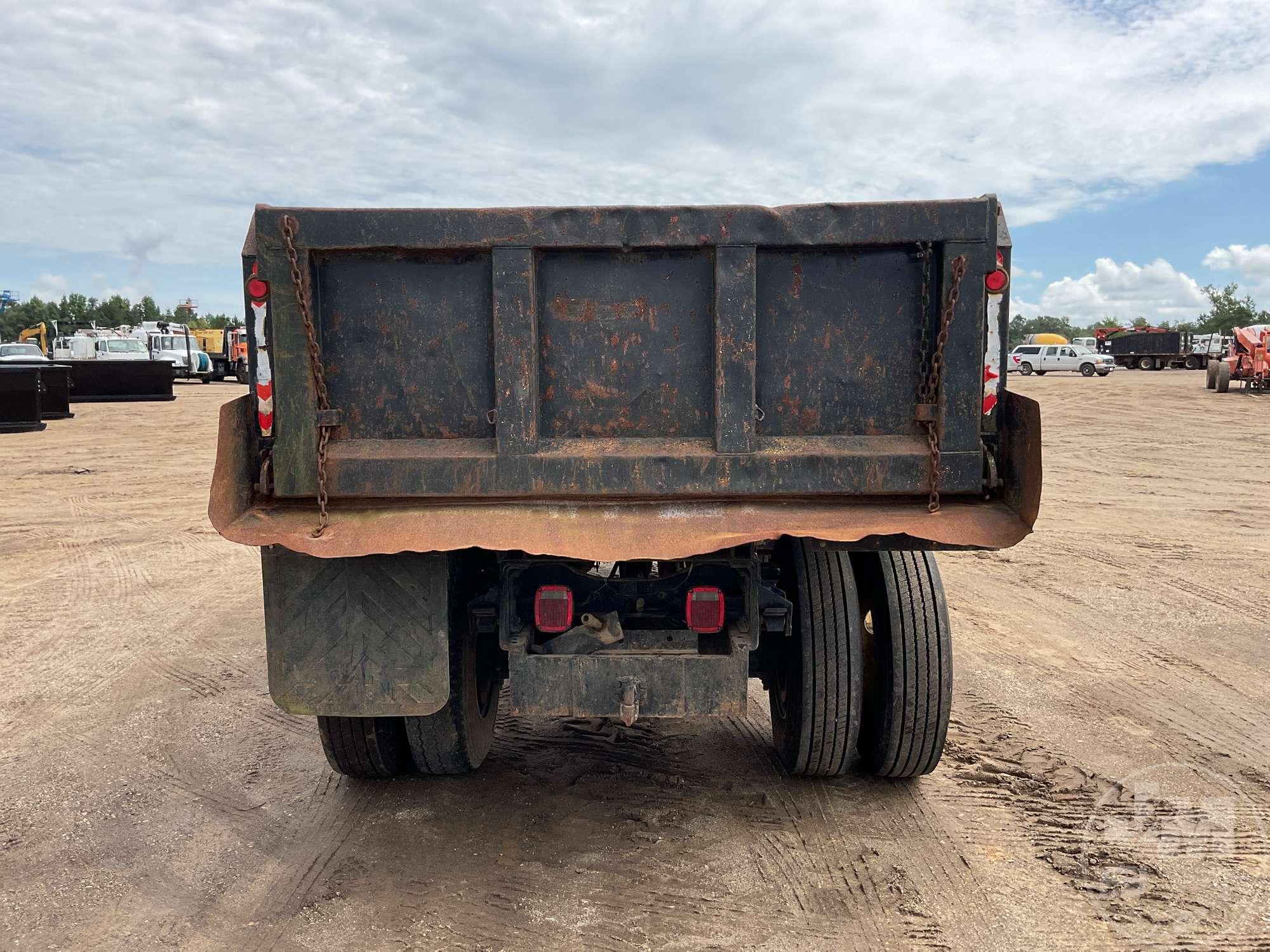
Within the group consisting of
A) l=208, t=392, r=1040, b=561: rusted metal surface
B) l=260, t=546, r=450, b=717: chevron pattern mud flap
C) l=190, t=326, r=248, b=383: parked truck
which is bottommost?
l=260, t=546, r=450, b=717: chevron pattern mud flap

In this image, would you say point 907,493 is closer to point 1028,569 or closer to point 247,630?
point 247,630

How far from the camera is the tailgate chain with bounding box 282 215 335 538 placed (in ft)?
10.4

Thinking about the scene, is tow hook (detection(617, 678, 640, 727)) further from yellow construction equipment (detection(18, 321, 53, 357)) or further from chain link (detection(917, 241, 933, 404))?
yellow construction equipment (detection(18, 321, 53, 357))

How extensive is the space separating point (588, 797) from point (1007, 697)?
2650 millimetres

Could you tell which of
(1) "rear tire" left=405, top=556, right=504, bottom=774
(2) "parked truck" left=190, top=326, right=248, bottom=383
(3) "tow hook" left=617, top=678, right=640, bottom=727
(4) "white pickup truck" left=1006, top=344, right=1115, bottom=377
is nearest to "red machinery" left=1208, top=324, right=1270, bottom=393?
(4) "white pickup truck" left=1006, top=344, right=1115, bottom=377

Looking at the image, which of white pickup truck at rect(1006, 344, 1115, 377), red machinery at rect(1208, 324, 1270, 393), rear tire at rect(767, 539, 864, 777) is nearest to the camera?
rear tire at rect(767, 539, 864, 777)

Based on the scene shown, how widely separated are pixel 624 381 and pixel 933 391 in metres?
1.08

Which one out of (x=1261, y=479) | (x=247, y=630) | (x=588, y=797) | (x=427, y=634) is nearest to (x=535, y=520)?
(x=427, y=634)

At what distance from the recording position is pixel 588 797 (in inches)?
161

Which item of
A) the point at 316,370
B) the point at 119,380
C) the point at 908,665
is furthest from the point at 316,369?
the point at 119,380

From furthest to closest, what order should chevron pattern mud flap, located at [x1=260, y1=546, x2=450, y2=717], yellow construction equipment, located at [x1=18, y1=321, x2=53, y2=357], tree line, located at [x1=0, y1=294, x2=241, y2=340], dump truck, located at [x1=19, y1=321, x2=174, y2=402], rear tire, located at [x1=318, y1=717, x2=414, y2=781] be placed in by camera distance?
tree line, located at [x1=0, y1=294, x2=241, y2=340]
yellow construction equipment, located at [x1=18, y1=321, x2=53, y2=357]
dump truck, located at [x1=19, y1=321, x2=174, y2=402]
rear tire, located at [x1=318, y1=717, x2=414, y2=781]
chevron pattern mud flap, located at [x1=260, y1=546, x2=450, y2=717]

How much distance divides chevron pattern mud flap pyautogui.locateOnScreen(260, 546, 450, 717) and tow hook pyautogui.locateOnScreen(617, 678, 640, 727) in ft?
2.10

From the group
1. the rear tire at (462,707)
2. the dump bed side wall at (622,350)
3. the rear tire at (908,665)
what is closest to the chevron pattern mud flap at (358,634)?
the rear tire at (462,707)

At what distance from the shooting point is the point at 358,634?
3.37 m
